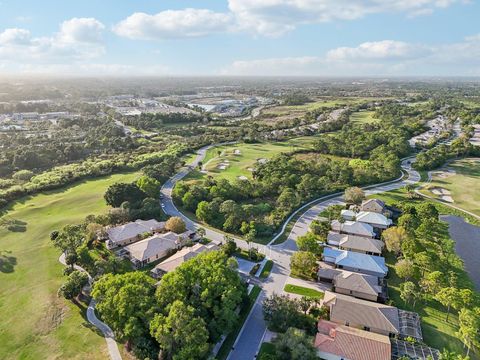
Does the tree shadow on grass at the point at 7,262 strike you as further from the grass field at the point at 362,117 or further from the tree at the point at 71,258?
the grass field at the point at 362,117

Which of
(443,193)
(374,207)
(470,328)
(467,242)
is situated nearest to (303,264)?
(470,328)

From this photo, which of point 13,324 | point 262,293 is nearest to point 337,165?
point 262,293

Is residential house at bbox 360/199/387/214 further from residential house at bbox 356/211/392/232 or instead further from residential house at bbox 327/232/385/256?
residential house at bbox 327/232/385/256

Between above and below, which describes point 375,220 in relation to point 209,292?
below

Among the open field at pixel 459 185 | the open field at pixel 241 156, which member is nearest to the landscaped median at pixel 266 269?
the open field at pixel 241 156

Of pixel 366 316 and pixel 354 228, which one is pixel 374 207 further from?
pixel 366 316

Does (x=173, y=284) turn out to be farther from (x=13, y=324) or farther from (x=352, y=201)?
(x=352, y=201)

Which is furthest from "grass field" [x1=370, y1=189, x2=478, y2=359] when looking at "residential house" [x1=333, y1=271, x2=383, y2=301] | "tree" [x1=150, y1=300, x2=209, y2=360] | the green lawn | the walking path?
the walking path
